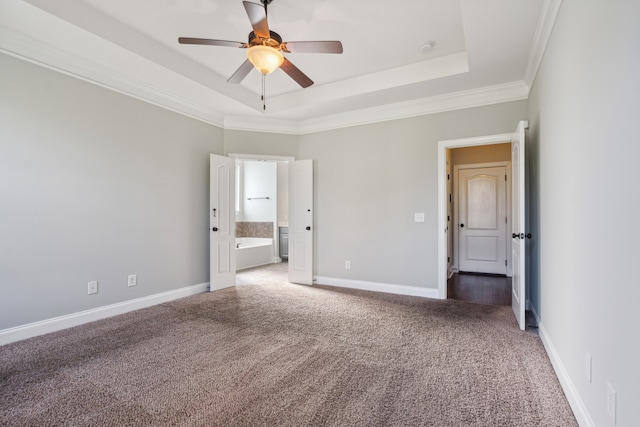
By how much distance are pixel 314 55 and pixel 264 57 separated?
1.21m

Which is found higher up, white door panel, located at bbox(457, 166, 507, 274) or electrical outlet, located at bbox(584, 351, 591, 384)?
white door panel, located at bbox(457, 166, 507, 274)

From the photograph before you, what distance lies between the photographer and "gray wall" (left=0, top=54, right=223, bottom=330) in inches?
110

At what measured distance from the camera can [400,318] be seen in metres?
3.40

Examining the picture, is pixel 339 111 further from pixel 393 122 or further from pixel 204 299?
pixel 204 299

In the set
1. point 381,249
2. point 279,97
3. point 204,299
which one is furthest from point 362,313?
point 279,97

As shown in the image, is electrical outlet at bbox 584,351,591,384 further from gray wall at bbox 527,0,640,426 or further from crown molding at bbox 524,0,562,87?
crown molding at bbox 524,0,562,87

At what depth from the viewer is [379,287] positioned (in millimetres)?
4590

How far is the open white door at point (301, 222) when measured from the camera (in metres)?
5.08

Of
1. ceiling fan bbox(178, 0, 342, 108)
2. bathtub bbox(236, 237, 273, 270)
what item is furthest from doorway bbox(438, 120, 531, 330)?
bathtub bbox(236, 237, 273, 270)

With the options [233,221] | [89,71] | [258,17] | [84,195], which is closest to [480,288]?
[233,221]

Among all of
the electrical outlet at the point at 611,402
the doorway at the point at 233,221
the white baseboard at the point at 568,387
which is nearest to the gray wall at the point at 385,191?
the doorway at the point at 233,221

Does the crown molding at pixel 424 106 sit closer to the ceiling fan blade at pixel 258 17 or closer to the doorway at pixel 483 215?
the doorway at pixel 483 215

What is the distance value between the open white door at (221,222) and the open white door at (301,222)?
954 millimetres

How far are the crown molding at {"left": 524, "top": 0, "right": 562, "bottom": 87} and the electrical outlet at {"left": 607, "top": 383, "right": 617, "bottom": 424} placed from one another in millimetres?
2401
